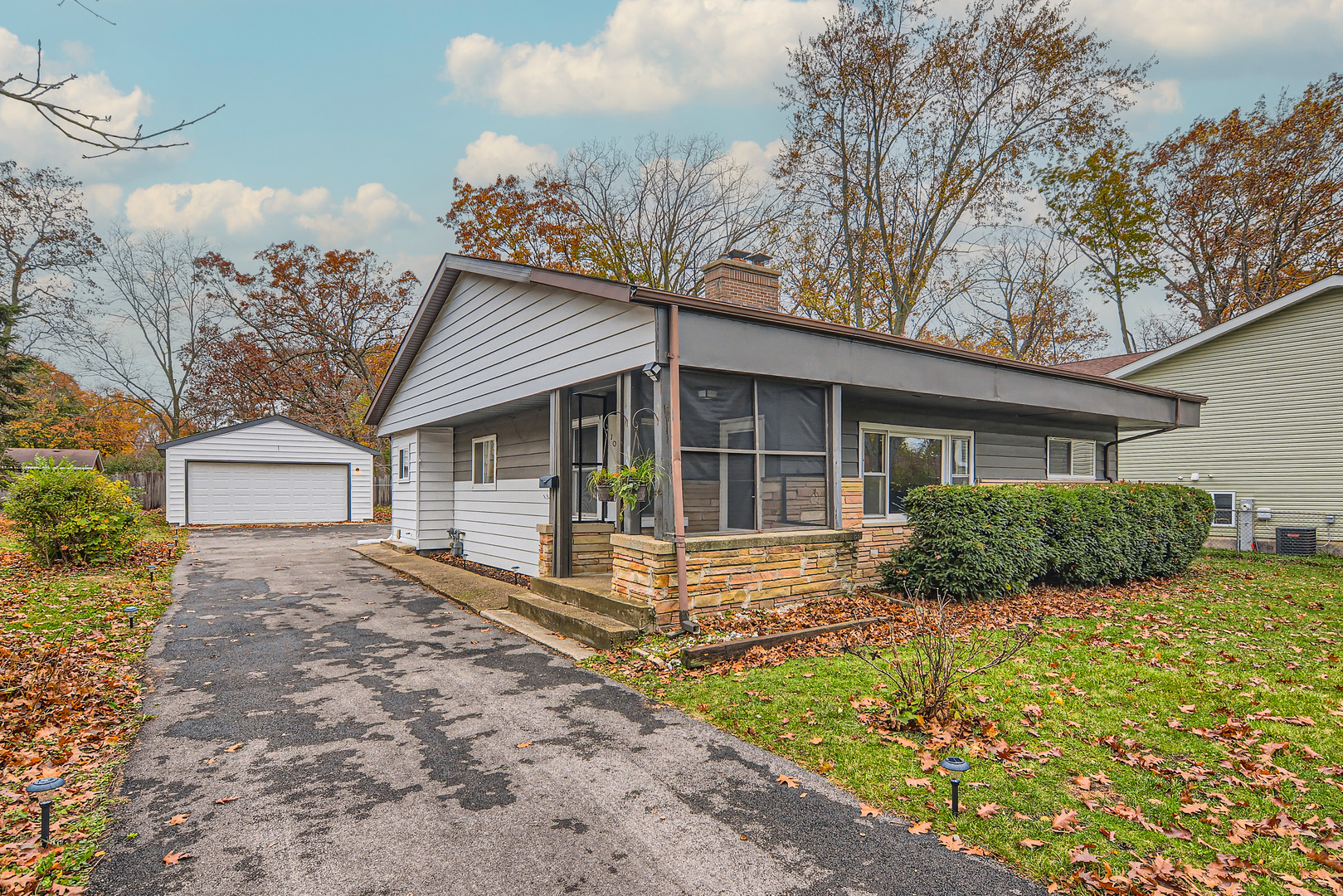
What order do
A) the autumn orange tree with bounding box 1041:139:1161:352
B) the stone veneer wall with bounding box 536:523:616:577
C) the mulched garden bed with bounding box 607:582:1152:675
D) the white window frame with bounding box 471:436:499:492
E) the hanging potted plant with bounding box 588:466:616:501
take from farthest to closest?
the autumn orange tree with bounding box 1041:139:1161:352 → the white window frame with bounding box 471:436:499:492 → the stone veneer wall with bounding box 536:523:616:577 → the hanging potted plant with bounding box 588:466:616:501 → the mulched garden bed with bounding box 607:582:1152:675

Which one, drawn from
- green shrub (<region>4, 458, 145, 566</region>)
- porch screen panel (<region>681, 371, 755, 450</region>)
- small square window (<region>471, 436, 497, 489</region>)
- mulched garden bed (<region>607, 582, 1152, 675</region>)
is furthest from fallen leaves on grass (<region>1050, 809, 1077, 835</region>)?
green shrub (<region>4, 458, 145, 566</region>)

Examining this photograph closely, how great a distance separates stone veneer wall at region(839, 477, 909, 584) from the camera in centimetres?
788

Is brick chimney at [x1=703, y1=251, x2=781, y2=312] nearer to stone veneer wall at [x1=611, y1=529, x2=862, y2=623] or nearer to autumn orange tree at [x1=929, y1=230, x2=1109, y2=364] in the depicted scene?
stone veneer wall at [x1=611, y1=529, x2=862, y2=623]

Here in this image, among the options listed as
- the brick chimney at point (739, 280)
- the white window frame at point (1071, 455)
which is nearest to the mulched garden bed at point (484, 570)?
the brick chimney at point (739, 280)

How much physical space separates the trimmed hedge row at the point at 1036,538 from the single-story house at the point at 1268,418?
6.78 meters

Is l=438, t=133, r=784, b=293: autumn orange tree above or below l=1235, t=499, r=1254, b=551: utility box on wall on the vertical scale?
above

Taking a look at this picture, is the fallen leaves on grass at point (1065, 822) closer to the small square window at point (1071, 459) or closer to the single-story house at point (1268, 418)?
the small square window at point (1071, 459)

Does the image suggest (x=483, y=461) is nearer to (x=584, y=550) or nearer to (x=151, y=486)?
(x=584, y=550)

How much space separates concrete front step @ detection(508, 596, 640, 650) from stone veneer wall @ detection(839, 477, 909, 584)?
3.12 meters

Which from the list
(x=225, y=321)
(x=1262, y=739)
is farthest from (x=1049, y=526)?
(x=225, y=321)

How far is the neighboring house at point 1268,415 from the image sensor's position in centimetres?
1427

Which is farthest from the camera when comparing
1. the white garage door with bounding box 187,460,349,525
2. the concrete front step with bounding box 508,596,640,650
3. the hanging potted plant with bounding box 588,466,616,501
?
the white garage door with bounding box 187,460,349,525

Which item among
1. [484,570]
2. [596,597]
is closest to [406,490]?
[484,570]

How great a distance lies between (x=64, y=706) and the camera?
455cm
